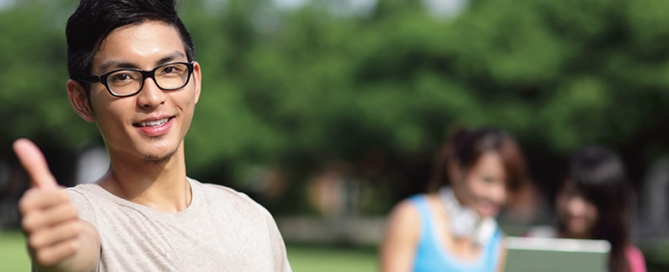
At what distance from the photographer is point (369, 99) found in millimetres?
24859

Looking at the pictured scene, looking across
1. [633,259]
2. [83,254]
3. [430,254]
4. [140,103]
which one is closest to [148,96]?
[140,103]

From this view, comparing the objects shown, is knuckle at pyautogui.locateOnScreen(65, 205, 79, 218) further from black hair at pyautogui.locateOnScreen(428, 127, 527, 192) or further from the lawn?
the lawn

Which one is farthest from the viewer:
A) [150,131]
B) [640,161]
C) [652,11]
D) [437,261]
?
[640,161]

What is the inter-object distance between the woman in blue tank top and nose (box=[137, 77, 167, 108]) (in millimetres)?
2088

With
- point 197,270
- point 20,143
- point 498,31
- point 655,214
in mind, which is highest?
point 498,31

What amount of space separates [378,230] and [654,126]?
1665cm

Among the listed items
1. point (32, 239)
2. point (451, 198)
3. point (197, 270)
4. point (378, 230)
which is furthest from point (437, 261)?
point (378, 230)

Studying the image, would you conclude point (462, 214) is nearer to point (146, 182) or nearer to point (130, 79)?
point (146, 182)

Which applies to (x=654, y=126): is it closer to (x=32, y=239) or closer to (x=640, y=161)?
(x=640, y=161)

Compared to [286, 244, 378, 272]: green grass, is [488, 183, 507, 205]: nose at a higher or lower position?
higher

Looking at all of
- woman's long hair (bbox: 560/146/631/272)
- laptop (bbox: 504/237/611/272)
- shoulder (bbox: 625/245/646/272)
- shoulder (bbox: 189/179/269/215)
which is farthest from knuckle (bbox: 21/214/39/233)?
shoulder (bbox: 625/245/646/272)

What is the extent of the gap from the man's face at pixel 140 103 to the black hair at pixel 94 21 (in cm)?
2

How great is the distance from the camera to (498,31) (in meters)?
22.6

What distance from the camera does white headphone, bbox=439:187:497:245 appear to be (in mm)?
4176
